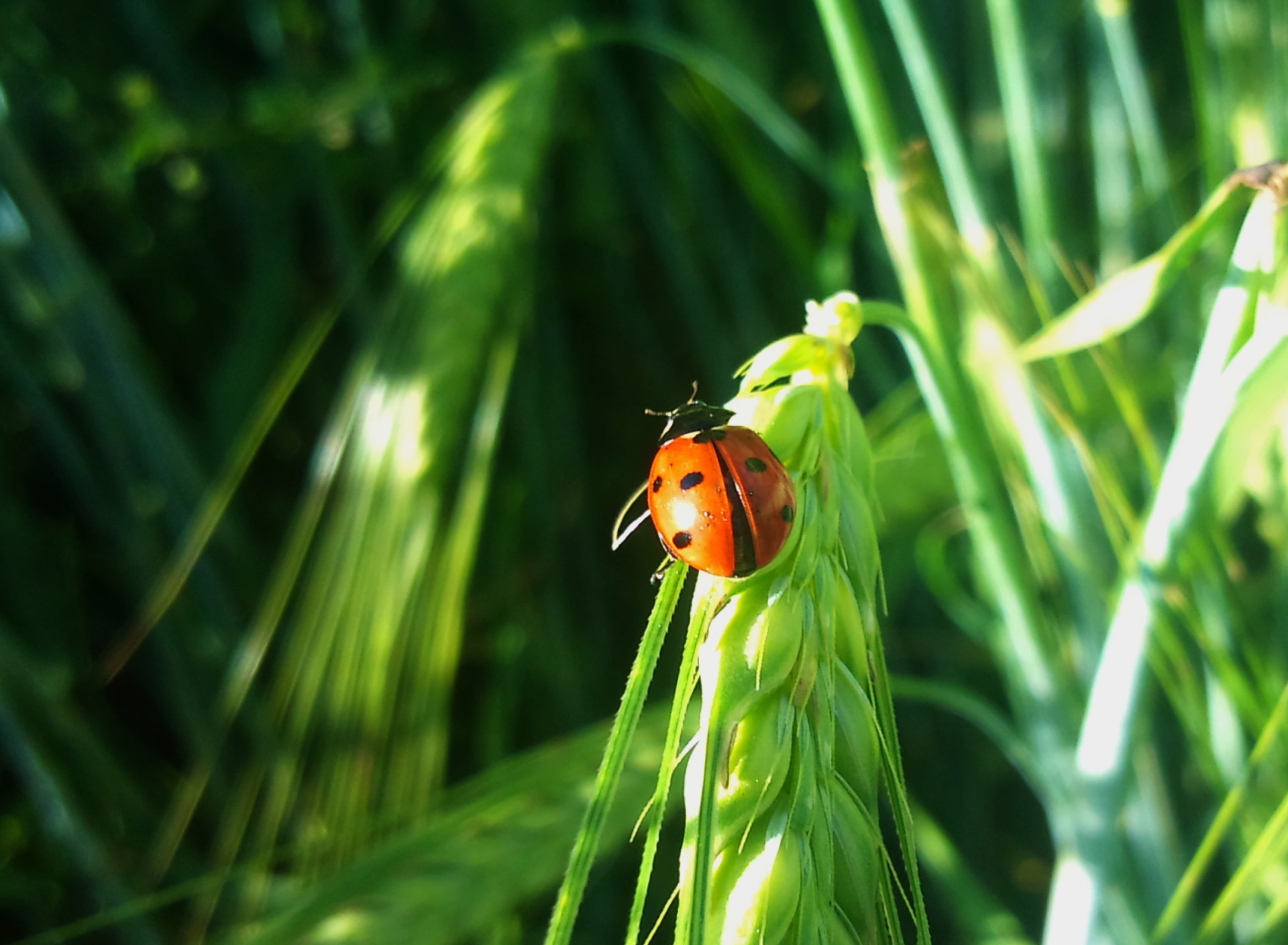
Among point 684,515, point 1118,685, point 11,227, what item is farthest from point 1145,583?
point 11,227

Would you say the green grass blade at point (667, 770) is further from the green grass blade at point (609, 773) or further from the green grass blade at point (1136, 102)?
the green grass blade at point (1136, 102)

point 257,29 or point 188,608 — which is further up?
point 257,29

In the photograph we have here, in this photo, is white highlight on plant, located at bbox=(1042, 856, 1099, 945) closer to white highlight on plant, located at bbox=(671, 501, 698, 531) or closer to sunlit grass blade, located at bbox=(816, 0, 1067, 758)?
sunlit grass blade, located at bbox=(816, 0, 1067, 758)

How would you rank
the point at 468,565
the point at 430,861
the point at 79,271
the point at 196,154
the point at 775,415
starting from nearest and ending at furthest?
1. the point at 775,415
2. the point at 430,861
3. the point at 468,565
4. the point at 79,271
5. the point at 196,154

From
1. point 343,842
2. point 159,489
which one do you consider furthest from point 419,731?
point 159,489

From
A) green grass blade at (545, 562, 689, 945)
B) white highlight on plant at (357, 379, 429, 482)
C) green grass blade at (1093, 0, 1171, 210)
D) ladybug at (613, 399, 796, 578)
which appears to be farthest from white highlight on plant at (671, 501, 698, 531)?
green grass blade at (1093, 0, 1171, 210)

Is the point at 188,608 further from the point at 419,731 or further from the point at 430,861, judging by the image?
the point at 430,861
